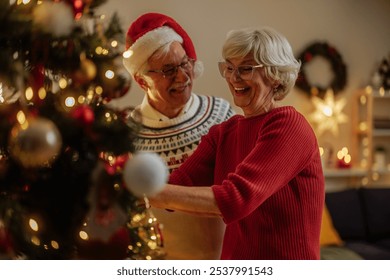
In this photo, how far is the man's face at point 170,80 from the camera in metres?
1.12

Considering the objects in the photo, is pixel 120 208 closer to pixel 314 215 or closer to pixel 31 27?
pixel 31 27

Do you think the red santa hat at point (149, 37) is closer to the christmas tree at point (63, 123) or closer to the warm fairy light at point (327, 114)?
the christmas tree at point (63, 123)

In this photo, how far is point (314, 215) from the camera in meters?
0.92

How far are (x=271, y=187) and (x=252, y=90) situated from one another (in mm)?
182

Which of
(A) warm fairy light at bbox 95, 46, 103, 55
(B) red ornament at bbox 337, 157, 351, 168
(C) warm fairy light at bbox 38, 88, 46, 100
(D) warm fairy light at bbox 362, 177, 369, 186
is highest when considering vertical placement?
(A) warm fairy light at bbox 95, 46, 103, 55

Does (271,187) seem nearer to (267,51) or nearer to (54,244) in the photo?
(267,51)

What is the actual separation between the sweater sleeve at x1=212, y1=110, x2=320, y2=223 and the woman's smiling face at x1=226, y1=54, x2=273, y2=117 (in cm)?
6

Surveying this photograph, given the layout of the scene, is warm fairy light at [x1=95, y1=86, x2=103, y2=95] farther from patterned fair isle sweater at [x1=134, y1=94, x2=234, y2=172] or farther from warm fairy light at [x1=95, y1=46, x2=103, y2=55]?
patterned fair isle sweater at [x1=134, y1=94, x2=234, y2=172]

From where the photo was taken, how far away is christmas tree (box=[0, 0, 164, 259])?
615 millimetres

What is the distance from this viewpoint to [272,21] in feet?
4.91

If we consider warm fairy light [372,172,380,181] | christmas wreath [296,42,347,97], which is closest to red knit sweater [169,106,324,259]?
christmas wreath [296,42,347,97]
